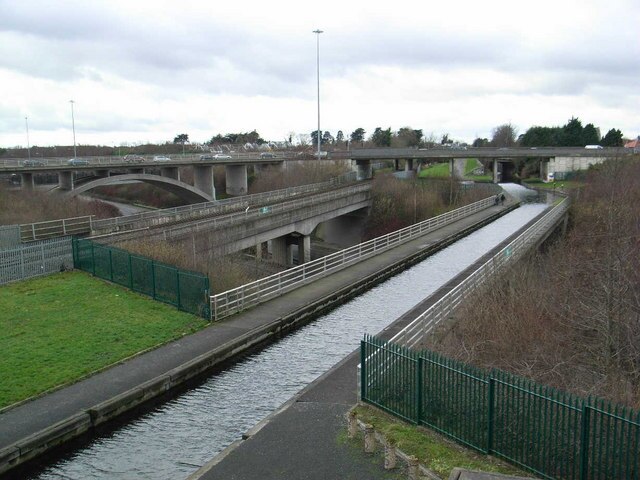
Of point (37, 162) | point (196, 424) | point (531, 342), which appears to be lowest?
point (196, 424)

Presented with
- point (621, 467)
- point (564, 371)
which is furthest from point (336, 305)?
point (621, 467)

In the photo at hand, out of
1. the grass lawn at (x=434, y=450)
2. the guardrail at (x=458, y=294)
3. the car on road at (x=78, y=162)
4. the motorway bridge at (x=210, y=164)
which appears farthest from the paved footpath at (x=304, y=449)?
the car on road at (x=78, y=162)

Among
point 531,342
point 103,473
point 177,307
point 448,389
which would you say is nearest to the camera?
point 448,389

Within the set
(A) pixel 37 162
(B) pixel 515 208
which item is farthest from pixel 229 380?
(B) pixel 515 208

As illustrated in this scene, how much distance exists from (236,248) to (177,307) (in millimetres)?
14790

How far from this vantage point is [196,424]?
46.7 ft

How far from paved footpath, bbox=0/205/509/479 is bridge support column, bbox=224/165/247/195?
57.6 meters

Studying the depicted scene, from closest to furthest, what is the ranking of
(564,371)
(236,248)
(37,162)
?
1. (564,371)
2. (236,248)
3. (37,162)

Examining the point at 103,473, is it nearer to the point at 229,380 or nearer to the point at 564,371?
the point at 229,380

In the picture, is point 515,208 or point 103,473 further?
point 515,208

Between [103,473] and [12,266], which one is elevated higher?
[12,266]

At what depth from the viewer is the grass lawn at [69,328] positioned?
15586 mm

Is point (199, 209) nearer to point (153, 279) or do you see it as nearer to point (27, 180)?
point (27, 180)

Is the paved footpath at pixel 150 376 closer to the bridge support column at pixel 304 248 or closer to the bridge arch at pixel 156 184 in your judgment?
the bridge support column at pixel 304 248
